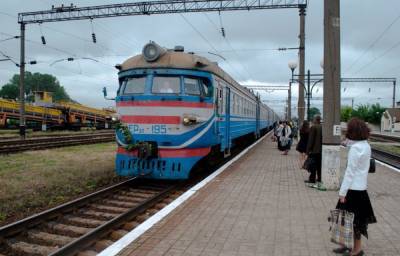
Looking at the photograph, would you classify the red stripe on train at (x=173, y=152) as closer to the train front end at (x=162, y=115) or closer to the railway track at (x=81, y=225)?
the train front end at (x=162, y=115)

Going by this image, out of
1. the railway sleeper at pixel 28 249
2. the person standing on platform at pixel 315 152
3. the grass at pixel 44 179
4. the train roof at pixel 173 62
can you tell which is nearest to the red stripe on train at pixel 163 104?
the train roof at pixel 173 62

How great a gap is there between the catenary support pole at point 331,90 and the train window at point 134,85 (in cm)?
447

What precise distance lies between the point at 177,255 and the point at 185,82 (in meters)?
6.95

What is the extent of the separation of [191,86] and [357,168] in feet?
23.2

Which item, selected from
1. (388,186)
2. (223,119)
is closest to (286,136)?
(223,119)

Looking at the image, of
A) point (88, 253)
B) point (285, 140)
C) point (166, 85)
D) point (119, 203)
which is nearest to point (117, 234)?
point (88, 253)

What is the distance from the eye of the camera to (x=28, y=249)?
21.9 feet

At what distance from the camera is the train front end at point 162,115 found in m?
11.7

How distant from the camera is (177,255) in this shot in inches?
227

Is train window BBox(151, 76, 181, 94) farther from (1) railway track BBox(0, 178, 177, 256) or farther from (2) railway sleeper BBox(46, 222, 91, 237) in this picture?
(2) railway sleeper BBox(46, 222, 91, 237)

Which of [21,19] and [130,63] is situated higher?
[21,19]

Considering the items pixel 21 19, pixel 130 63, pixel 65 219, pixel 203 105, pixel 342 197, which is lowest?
pixel 65 219

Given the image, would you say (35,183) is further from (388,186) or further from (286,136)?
(286,136)

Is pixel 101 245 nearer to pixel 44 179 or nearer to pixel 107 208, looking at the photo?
pixel 107 208
